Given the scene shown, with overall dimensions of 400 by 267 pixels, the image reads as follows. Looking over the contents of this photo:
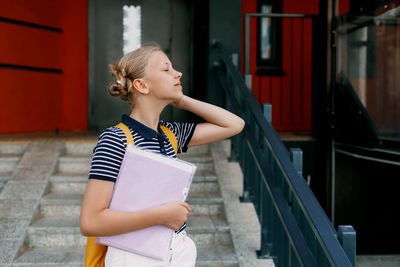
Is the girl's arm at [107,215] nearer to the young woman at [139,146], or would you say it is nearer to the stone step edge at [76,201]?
the young woman at [139,146]

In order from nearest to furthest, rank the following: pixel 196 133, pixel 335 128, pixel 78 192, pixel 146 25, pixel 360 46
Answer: pixel 196 133
pixel 78 192
pixel 360 46
pixel 335 128
pixel 146 25

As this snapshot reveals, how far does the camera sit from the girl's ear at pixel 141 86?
1.31 meters

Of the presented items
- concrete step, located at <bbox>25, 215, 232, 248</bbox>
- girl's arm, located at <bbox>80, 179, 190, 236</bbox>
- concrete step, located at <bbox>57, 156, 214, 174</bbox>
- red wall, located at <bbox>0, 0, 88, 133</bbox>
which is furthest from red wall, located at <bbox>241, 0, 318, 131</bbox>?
girl's arm, located at <bbox>80, 179, 190, 236</bbox>

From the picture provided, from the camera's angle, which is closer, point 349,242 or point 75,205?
point 349,242

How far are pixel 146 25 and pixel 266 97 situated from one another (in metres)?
2.16

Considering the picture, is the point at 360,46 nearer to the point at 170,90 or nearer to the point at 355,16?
the point at 355,16

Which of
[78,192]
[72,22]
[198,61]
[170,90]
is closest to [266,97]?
[198,61]

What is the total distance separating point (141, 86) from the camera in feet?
4.31

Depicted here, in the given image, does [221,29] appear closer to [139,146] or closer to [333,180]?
[333,180]

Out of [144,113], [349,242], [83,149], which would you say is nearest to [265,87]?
[83,149]

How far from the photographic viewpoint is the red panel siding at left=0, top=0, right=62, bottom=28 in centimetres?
544

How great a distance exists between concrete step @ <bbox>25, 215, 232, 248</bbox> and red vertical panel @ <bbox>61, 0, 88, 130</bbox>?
3494mm

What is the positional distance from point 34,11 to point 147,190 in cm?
543

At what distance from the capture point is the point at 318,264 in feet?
6.06
